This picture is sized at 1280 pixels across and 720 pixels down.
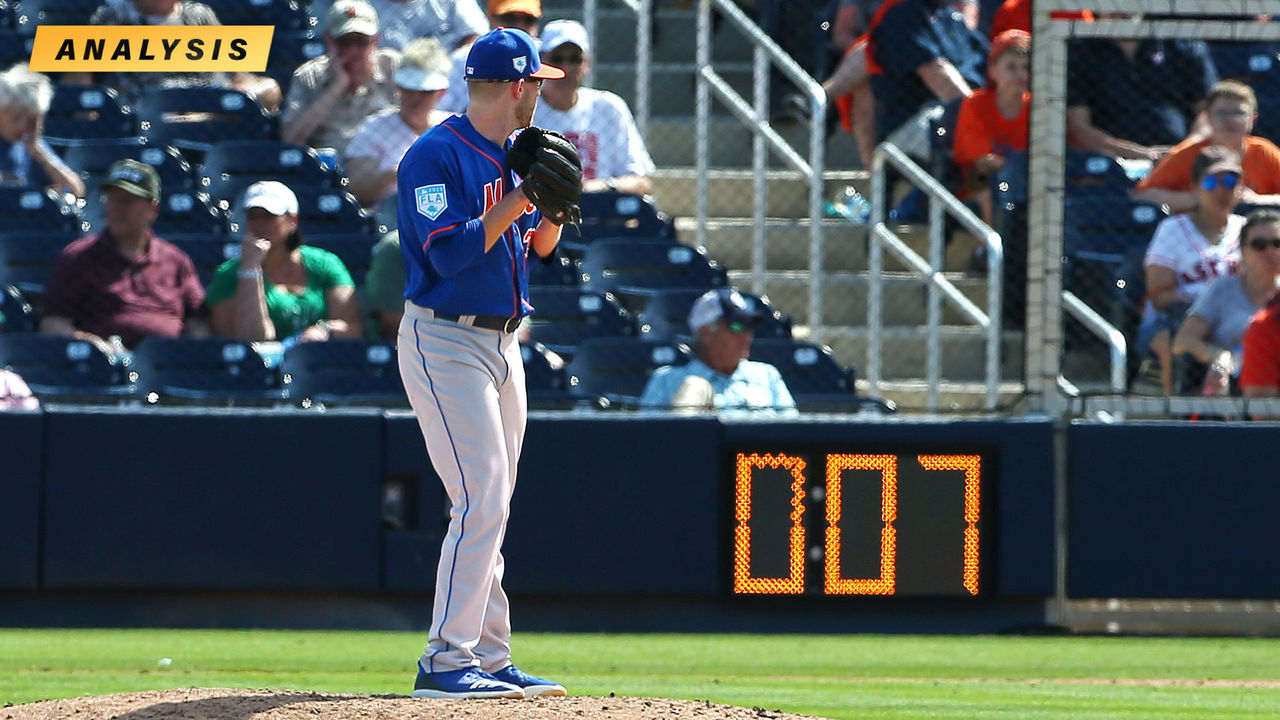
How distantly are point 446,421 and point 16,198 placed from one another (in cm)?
542

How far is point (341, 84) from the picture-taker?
10125 mm

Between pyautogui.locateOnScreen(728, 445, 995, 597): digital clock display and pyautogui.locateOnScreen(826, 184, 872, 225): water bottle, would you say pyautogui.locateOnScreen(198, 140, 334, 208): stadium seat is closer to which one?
pyautogui.locateOnScreen(826, 184, 872, 225): water bottle

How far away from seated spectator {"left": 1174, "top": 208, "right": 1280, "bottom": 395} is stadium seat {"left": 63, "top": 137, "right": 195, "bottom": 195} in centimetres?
497

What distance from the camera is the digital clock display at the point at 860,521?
812 cm

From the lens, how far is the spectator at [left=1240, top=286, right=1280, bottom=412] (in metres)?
8.55

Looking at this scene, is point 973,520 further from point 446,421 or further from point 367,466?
point 446,421

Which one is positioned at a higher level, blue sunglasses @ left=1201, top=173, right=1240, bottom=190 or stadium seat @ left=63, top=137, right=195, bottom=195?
stadium seat @ left=63, top=137, right=195, bottom=195

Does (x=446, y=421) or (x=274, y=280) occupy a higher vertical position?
(x=274, y=280)

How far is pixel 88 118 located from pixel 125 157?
0.54 m

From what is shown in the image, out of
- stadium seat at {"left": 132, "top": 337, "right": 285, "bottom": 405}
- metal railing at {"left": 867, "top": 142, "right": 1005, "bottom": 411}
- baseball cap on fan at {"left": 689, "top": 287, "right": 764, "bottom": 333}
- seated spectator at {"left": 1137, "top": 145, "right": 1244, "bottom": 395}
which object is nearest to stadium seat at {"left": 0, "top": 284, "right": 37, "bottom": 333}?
stadium seat at {"left": 132, "top": 337, "right": 285, "bottom": 405}

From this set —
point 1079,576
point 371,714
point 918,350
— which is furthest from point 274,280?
point 371,714

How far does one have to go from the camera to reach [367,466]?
27.6ft

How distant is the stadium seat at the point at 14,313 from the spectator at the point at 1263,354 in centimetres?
547

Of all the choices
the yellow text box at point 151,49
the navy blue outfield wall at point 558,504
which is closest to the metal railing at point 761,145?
the navy blue outfield wall at point 558,504
